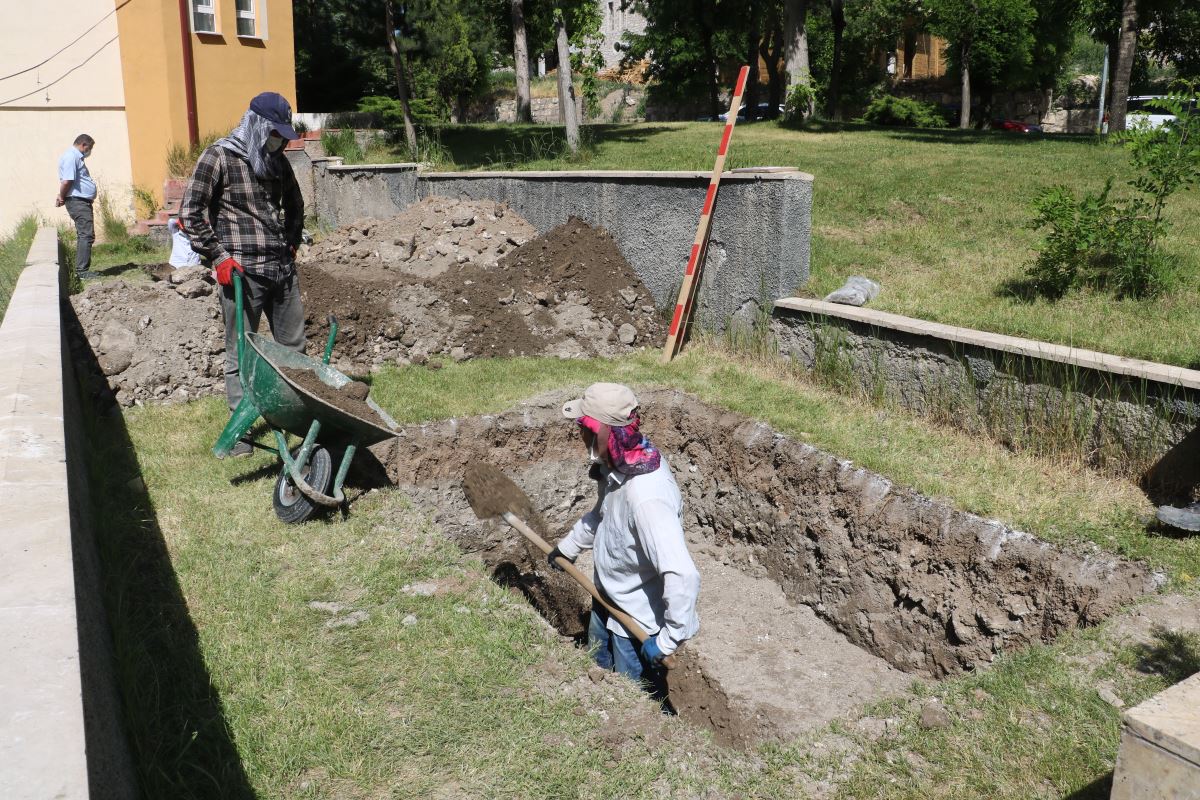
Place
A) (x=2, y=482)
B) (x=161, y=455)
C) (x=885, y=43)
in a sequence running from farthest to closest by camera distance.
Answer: (x=885, y=43) → (x=161, y=455) → (x=2, y=482)

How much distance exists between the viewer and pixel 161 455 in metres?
6.13

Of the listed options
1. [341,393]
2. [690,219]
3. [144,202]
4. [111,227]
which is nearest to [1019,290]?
[690,219]

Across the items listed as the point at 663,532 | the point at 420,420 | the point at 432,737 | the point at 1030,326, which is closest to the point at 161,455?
the point at 420,420

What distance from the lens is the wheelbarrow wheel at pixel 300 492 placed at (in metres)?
5.24

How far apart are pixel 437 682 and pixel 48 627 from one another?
180 centimetres

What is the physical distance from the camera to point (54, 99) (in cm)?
1594

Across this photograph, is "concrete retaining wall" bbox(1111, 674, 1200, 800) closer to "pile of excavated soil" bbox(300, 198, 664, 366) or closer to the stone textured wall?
the stone textured wall

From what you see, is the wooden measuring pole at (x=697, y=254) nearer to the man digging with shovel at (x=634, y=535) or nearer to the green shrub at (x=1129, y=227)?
the green shrub at (x=1129, y=227)

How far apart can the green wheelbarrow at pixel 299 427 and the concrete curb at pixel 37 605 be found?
100 centimetres

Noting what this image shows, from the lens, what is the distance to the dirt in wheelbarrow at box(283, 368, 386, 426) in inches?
215

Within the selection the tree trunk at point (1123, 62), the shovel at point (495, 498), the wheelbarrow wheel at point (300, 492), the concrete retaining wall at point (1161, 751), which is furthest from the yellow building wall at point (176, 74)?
the concrete retaining wall at point (1161, 751)

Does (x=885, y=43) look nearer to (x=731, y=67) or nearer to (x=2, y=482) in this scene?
(x=731, y=67)

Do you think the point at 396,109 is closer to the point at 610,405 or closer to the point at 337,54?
the point at 337,54

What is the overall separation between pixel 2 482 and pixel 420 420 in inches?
140
